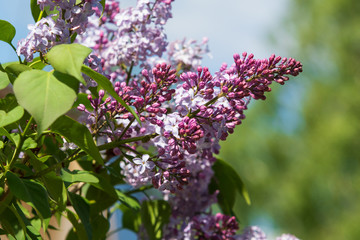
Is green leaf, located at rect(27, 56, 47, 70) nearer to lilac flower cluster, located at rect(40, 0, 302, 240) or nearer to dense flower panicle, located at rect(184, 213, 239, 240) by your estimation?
lilac flower cluster, located at rect(40, 0, 302, 240)

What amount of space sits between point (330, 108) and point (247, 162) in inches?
68.1

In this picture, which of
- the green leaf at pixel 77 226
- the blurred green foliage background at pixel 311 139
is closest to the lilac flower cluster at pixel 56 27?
the green leaf at pixel 77 226

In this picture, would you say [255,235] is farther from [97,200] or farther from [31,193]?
[31,193]

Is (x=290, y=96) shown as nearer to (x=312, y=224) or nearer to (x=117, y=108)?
(x=312, y=224)

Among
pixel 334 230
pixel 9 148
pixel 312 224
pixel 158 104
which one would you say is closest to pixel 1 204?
pixel 9 148

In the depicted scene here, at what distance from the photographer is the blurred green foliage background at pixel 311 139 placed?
24.7ft

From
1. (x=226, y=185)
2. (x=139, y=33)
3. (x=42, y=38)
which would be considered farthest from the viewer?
(x=226, y=185)

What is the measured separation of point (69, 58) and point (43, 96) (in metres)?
0.04

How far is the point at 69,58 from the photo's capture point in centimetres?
42

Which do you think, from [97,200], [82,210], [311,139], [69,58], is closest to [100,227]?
[97,200]

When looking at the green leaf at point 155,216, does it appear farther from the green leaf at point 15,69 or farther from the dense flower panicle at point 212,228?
the green leaf at point 15,69

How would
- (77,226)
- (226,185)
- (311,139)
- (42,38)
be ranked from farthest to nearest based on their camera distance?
(311,139)
(226,185)
(77,226)
(42,38)

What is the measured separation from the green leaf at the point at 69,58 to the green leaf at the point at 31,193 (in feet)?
0.42

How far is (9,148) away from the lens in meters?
0.59
